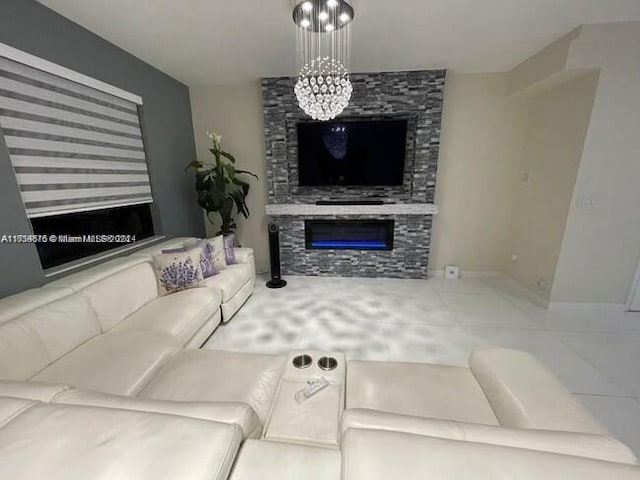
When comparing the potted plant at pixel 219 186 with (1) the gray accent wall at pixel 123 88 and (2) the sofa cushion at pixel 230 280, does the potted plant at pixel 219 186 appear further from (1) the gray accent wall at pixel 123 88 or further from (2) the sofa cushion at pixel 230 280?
(2) the sofa cushion at pixel 230 280

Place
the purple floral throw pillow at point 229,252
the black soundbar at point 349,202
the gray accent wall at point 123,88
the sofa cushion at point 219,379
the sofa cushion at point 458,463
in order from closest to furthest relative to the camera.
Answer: the sofa cushion at point 458,463
the sofa cushion at point 219,379
the gray accent wall at point 123,88
the purple floral throw pillow at point 229,252
the black soundbar at point 349,202

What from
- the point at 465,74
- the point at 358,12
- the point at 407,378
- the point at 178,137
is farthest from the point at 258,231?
the point at 465,74

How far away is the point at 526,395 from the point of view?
108 centimetres

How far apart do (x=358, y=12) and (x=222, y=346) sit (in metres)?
2.91

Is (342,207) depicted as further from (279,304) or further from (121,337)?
(121,337)

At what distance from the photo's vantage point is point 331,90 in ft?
6.59

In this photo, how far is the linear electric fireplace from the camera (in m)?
3.78

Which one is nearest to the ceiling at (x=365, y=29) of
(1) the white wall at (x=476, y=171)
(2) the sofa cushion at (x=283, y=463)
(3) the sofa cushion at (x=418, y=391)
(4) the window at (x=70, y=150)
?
(1) the white wall at (x=476, y=171)

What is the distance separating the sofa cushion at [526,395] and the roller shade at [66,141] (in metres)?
3.07

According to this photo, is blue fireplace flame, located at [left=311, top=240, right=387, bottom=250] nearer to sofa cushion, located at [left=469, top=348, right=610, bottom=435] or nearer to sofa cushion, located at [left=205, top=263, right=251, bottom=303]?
sofa cushion, located at [left=205, top=263, right=251, bottom=303]

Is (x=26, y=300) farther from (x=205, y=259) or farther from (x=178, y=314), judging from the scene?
Result: (x=205, y=259)

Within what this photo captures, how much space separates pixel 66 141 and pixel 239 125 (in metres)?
1.99

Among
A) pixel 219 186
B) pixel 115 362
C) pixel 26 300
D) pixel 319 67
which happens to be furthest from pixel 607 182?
pixel 26 300

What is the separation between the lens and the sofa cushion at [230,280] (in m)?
2.58
